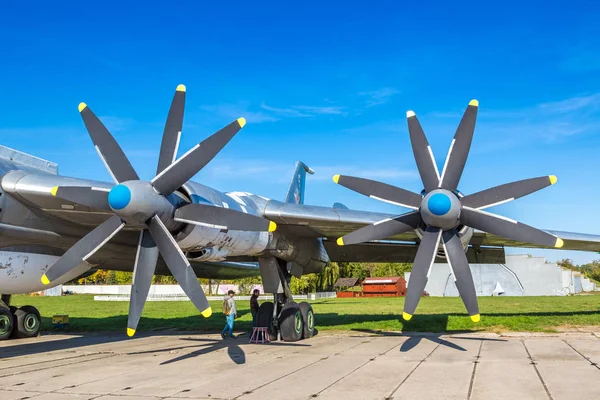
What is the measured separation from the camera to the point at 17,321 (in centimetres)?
1603

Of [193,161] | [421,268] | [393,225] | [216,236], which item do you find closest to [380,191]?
[393,225]

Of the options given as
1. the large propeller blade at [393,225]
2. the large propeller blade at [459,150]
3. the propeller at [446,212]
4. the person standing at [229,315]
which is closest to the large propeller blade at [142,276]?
the propeller at [446,212]

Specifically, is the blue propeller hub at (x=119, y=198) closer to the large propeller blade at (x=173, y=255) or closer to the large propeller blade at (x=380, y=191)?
the large propeller blade at (x=173, y=255)

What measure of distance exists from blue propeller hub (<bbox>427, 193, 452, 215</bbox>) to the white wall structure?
4757 centimetres

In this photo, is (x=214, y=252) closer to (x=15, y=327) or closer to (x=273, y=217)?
(x=273, y=217)

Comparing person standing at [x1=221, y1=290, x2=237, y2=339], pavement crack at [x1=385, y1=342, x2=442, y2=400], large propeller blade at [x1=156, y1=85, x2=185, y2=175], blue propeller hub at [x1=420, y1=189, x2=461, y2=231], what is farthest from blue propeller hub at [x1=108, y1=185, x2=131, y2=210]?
person standing at [x1=221, y1=290, x2=237, y2=339]

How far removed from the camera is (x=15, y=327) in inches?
632

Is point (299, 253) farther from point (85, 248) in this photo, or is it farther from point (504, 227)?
point (85, 248)

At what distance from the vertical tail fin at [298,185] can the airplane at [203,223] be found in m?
3.30

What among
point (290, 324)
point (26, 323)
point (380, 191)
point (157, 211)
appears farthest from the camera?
point (26, 323)

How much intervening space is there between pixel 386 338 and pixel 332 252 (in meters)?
5.12

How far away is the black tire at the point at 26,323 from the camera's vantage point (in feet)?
52.7

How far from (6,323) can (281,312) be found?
8205 mm

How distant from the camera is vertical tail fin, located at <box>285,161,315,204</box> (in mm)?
18797
